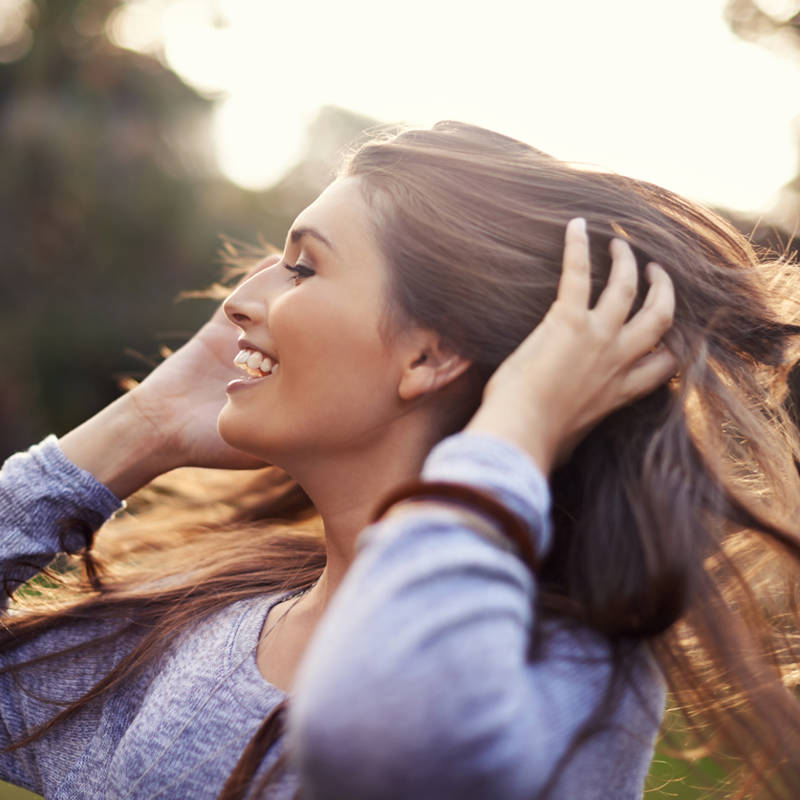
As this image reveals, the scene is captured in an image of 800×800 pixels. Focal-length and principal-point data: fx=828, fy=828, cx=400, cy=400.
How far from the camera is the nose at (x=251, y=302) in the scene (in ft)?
6.58

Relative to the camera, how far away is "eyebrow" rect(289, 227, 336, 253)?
6.34 ft

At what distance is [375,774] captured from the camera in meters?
1.13

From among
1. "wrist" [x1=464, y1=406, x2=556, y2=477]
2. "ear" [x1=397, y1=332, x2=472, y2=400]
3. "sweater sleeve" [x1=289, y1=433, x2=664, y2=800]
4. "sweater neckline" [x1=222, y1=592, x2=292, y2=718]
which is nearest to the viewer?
"sweater sleeve" [x1=289, y1=433, x2=664, y2=800]

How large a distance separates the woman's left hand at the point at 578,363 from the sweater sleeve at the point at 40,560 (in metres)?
1.30

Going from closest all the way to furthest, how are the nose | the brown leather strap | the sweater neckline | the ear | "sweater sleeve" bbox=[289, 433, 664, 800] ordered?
"sweater sleeve" bbox=[289, 433, 664, 800] < the brown leather strap < the sweater neckline < the ear < the nose

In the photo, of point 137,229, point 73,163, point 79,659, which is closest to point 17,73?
point 73,163

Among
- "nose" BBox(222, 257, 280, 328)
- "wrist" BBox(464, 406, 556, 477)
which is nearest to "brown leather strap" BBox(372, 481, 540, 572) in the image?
"wrist" BBox(464, 406, 556, 477)

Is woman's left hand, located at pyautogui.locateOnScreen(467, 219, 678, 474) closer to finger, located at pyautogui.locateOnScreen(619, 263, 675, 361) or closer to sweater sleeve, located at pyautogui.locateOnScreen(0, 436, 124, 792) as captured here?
finger, located at pyautogui.locateOnScreen(619, 263, 675, 361)

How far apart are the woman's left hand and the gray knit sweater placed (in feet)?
0.34

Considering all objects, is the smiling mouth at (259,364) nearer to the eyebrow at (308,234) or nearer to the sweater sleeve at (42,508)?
the eyebrow at (308,234)

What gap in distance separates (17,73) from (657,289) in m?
13.4

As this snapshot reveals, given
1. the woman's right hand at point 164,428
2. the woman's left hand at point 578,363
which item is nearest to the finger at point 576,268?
the woman's left hand at point 578,363

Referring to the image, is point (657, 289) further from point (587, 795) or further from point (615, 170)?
point (587, 795)

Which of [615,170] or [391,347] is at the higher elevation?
[615,170]
